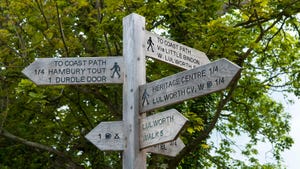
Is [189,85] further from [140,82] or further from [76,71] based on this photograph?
[76,71]

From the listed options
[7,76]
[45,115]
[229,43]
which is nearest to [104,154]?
[45,115]

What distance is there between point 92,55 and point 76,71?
208 inches

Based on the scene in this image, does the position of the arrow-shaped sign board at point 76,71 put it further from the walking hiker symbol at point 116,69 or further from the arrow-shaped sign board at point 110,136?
the arrow-shaped sign board at point 110,136

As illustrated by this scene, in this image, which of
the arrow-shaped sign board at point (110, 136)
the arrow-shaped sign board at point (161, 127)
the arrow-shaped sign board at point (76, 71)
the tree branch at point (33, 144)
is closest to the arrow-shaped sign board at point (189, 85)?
the arrow-shaped sign board at point (161, 127)

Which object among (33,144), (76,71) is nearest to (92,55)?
(33,144)

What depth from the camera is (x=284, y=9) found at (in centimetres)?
924

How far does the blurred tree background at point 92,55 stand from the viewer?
9.16 meters

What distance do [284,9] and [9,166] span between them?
20.9ft

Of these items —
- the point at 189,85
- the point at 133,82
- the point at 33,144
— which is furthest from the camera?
the point at 33,144

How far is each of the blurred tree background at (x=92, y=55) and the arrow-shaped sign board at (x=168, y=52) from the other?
2385mm

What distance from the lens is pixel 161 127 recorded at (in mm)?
4590

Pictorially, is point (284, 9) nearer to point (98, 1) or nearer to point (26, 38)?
point (98, 1)

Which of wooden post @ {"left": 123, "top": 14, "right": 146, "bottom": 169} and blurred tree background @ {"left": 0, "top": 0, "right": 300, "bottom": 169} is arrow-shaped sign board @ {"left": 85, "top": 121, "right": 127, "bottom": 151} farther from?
blurred tree background @ {"left": 0, "top": 0, "right": 300, "bottom": 169}

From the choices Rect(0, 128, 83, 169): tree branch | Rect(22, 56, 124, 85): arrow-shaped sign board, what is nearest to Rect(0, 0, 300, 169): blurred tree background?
Rect(0, 128, 83, 169): tree branch
